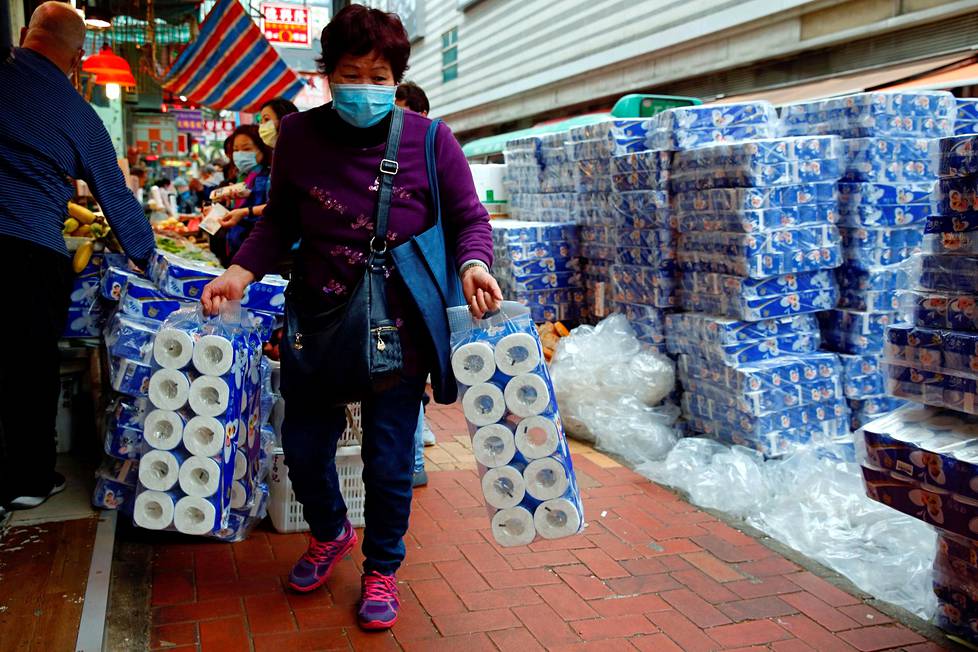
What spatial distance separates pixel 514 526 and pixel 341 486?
4.28ft

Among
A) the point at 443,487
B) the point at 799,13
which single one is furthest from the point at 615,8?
the point at 443,487

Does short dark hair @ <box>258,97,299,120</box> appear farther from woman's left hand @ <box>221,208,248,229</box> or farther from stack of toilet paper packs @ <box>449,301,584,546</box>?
stack of toilet paper packs @ <box>449,301,584,546</box>

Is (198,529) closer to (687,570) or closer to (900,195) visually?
(687,570)

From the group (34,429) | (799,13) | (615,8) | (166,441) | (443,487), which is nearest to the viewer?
(166,441)

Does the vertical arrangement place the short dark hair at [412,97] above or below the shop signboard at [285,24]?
below

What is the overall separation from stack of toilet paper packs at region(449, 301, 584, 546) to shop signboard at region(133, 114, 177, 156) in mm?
30314

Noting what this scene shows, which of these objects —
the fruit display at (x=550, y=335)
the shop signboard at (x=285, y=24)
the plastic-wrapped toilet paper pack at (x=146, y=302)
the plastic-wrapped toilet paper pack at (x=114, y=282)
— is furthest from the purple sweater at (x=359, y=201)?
the shop signboard at (x=285, y=24)

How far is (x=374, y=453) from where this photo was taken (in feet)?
9.50

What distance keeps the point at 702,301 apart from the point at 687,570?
2116mm

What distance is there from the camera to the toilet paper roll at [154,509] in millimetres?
3004

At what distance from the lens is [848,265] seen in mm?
5062

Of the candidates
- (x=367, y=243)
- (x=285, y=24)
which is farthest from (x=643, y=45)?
(x=367, y=243)

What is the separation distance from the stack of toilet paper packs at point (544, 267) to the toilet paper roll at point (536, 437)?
164 inches

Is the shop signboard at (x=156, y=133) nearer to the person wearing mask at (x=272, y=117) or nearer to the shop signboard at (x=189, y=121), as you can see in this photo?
the shop signboard at (x=189, y=121)
